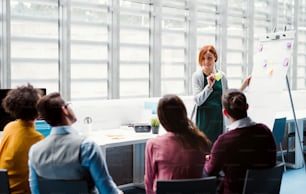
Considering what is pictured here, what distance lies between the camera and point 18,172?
6.80 feet

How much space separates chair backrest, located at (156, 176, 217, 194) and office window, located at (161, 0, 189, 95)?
130 inches

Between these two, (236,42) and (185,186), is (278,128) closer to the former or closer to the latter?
(236,42)

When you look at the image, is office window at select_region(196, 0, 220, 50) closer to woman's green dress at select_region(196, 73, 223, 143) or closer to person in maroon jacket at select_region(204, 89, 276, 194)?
woman's green dress at select_region(196, 73, 223, 143)

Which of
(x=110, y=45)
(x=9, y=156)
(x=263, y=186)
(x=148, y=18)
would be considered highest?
(x=148, y=18)

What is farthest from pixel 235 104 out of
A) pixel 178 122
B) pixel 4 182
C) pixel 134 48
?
pixel 134 48

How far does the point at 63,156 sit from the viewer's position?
182cm

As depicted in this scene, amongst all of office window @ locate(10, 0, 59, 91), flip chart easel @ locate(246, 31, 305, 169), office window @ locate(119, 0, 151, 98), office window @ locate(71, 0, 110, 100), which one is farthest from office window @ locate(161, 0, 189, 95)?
office window @ locate(10, 0, 59, 91)

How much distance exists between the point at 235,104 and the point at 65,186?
102 cm

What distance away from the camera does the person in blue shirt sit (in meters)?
1.82

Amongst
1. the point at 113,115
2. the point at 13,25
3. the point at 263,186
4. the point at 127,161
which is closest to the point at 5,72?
the point at 13,25

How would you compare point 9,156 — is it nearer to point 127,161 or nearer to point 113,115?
point 113,115

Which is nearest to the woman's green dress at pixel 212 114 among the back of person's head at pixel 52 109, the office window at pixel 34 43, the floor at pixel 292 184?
the floor at pixel 292 184

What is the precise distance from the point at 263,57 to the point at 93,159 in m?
2.88

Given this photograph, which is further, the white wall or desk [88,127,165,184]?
the white wall
